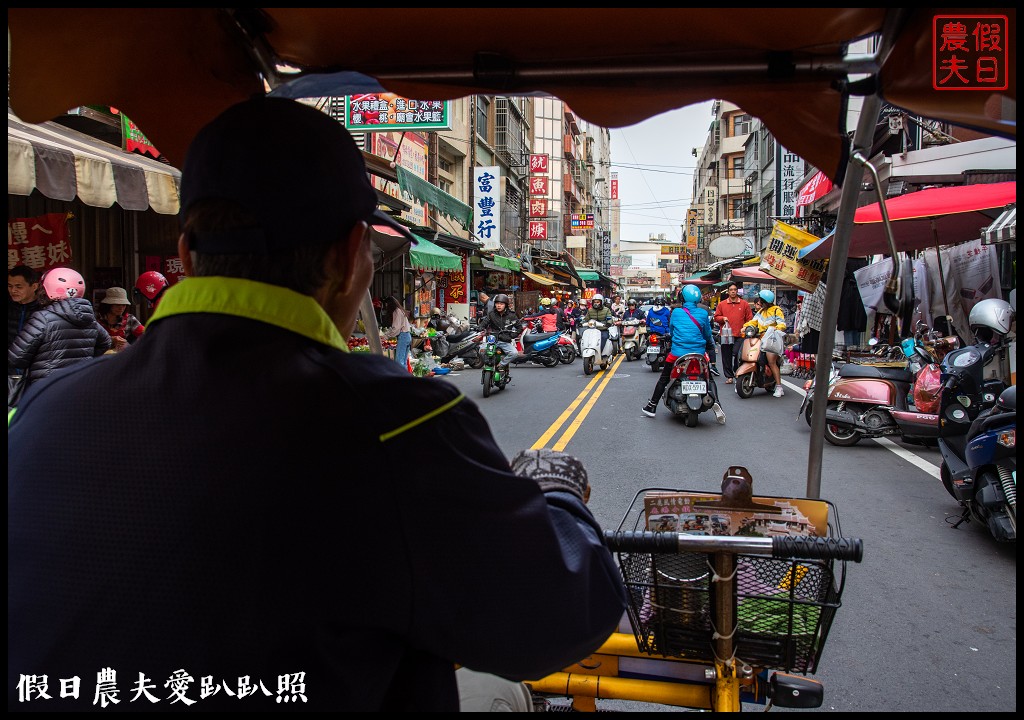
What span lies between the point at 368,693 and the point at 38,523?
1.70 ft

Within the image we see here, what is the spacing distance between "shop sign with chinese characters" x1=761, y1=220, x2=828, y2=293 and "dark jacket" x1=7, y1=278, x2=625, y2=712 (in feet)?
32.6

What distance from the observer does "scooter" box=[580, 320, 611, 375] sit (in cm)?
1577

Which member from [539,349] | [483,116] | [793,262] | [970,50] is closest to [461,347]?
[539,349]

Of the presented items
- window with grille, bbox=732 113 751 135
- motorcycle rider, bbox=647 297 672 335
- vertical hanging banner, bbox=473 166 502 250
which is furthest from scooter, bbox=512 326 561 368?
window with grille, bbox=732 113 751 135

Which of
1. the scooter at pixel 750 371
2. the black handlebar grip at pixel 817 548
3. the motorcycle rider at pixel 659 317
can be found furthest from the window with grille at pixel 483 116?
the black handlebar grip at pixel 817 548

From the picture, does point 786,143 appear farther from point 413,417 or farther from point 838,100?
point 413,417

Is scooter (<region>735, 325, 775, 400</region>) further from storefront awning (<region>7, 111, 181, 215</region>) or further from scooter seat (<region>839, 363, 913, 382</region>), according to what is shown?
storefront awning (<region>7, 111, 181, 215</region>)

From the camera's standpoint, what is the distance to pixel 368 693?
3.29ft

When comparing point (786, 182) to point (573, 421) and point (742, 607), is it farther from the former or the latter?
point (742, 607)

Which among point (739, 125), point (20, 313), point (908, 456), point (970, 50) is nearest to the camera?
point (970, 50)

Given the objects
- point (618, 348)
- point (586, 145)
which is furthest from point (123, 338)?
point (586, 145)

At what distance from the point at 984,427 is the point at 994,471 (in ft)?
0.95

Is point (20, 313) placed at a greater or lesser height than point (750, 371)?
greater

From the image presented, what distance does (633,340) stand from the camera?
63.5 ft
